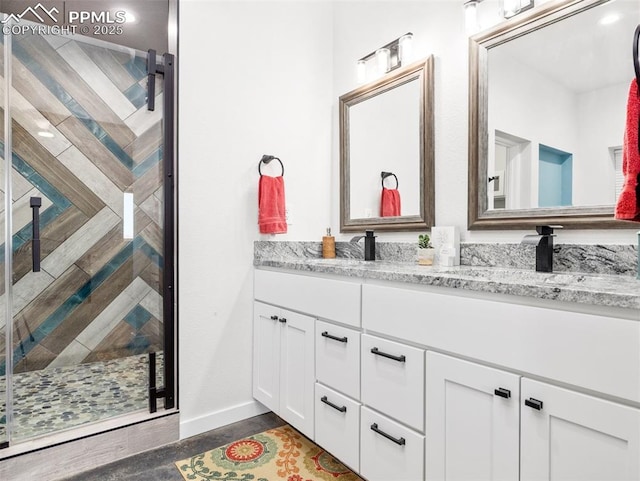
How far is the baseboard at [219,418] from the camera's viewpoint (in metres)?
1.87

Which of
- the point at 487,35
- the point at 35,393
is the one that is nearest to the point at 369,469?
the point at 35,393

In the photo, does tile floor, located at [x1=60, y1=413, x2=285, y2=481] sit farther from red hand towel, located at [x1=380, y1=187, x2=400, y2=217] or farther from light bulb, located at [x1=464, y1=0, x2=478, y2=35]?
light bulb, located at [x1=464, y1=0, x2=478, y2=35]

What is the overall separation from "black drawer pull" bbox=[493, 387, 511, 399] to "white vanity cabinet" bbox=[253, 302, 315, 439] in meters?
0.81

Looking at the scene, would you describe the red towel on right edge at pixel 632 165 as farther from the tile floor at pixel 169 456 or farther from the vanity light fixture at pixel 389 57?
the tile floor at pixel 169 456

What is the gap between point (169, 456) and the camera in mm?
1708

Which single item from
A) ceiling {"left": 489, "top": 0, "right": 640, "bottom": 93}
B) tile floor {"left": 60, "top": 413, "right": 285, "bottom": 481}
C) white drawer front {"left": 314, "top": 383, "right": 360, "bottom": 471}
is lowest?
tile floor {"left": 60, "top": 413, "right": 285, "bottom": 481}

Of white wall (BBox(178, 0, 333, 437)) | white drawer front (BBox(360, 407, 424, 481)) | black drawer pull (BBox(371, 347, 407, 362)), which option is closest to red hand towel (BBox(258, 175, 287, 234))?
white wall (BBox(178, 0, 333, 437))

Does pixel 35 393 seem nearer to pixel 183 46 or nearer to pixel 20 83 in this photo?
pixel 20 83

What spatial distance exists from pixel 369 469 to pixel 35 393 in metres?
1.57

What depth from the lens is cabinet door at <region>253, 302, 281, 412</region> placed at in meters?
1.87

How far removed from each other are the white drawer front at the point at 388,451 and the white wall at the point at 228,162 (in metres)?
0.90

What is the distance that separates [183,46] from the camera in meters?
1.86

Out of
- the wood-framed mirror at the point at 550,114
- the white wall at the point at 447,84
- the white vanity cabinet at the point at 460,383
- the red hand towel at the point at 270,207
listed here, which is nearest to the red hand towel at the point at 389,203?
the white wall at the point at 447,84

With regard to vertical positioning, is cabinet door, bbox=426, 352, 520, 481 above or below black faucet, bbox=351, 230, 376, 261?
below
